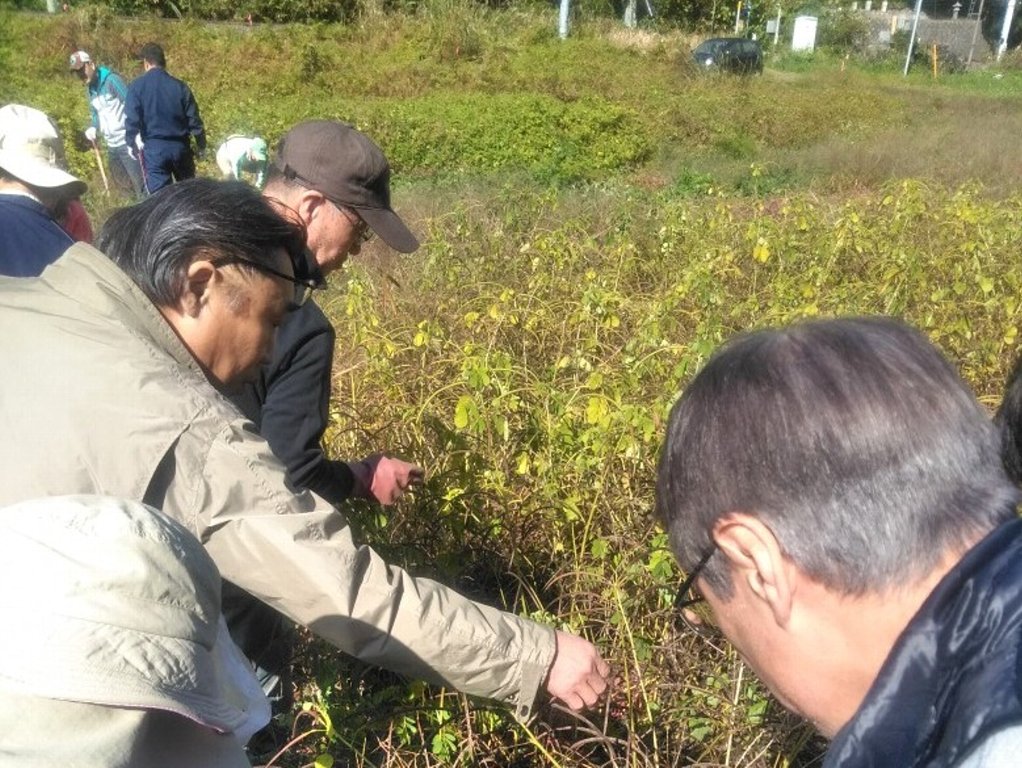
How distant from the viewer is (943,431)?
0.89 metres

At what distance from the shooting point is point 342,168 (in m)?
2.09

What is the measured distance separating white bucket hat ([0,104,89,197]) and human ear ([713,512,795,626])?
9.56ft

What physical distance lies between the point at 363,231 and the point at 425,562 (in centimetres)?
76

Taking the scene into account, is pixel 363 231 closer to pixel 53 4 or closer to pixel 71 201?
pixel 71 201

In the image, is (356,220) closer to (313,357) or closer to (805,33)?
(313,357)

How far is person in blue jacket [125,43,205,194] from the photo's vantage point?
783 cm

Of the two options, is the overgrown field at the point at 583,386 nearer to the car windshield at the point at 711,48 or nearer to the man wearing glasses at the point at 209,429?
the man wearing glasses at the point at 209,429

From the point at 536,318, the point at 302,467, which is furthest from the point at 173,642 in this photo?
the point at 536,318

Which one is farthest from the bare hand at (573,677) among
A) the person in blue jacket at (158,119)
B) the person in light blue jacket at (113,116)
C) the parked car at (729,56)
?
the parked car at (729,56)

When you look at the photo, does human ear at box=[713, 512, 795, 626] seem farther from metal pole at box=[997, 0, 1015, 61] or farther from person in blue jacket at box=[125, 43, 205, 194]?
metal pole at box=[997, 0, 1015, 61]

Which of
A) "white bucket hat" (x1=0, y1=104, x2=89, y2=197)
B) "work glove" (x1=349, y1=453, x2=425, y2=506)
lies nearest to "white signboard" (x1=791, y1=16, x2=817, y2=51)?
"white bucket hat" (x1=0, y1=104, x2=89, y2=197)

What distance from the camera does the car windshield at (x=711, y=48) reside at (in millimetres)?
23188

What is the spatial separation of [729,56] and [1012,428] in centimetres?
2340

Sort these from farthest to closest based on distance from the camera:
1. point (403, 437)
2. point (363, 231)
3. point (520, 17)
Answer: point (520, 17) → point (403, 437) → point (363, 231)
